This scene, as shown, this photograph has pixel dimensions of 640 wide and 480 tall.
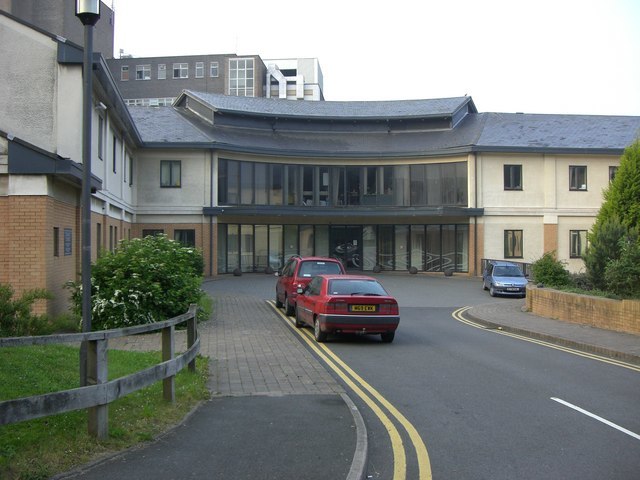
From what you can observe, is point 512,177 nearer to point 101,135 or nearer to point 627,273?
point 627,273

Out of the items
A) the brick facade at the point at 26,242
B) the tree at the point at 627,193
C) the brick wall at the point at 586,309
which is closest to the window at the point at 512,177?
the tree at the point at 627,193

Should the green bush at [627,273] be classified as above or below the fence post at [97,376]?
above

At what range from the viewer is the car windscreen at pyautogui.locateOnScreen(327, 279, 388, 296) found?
14.2 meters

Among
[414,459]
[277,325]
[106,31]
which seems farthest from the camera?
[106,31]

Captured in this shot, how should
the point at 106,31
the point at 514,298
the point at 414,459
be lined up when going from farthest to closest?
the point at 106,31
the point at 514,298
the point at 414,459

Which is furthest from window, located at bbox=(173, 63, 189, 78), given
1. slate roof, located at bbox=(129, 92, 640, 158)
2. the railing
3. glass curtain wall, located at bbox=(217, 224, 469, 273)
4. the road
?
the railing

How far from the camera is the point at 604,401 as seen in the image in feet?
28.5

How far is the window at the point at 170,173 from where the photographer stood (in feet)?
116

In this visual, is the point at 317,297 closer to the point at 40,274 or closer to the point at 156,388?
the point at 40,274

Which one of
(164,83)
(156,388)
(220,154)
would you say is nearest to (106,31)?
(164,83)

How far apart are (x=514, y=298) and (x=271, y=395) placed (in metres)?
21.0

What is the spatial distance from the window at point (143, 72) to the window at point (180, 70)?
3.32 metres

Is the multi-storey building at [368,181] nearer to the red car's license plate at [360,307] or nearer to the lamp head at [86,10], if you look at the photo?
the red car's license plate at [360,307]

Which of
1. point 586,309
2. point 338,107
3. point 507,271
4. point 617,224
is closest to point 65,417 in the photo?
point 586,309
